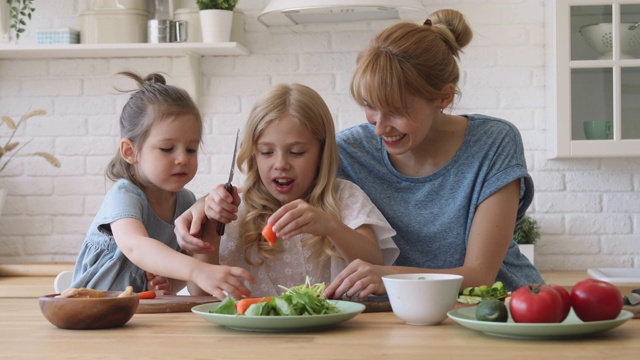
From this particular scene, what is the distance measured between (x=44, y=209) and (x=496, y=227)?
2.58 metres

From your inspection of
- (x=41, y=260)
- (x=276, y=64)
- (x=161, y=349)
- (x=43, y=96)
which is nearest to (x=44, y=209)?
(x=41, y=260)

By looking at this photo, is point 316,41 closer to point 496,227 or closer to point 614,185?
point 614,185

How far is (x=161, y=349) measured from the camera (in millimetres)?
1312

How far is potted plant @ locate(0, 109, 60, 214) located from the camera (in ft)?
12.6

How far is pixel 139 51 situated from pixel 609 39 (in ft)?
A: 6.27

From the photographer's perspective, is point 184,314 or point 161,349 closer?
point 161,349

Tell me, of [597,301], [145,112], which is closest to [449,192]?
[145,112]

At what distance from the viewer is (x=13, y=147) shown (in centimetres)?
394

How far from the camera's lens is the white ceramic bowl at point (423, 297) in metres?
1.47

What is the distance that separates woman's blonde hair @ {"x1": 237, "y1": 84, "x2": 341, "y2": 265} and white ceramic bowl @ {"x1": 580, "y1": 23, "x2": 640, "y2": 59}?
182 cm

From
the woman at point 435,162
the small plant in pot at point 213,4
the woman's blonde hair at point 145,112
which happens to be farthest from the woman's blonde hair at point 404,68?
the small plant in pot at point 213,4

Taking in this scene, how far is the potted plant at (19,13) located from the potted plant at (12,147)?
34 cm

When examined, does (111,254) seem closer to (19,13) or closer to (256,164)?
(256,164)

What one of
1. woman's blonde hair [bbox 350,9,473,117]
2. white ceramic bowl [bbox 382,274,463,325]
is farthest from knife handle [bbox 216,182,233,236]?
white ceramic bowl [bbox 382,274,463,325]
